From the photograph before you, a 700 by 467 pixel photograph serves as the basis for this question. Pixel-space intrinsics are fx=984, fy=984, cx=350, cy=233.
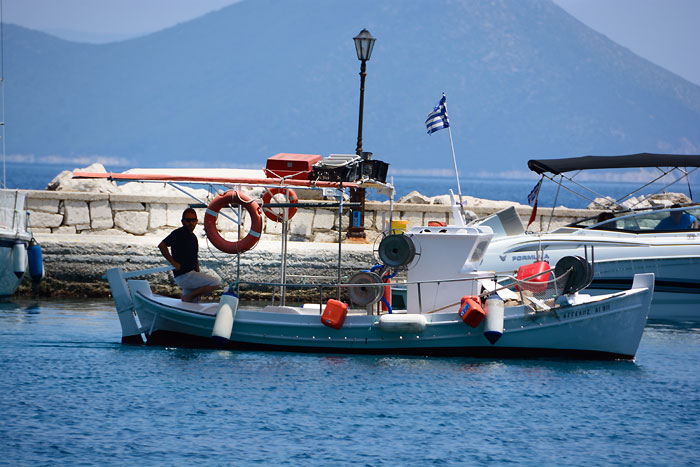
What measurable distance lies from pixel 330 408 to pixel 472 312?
277cm

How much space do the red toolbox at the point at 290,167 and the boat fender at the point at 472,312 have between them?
3.08 m

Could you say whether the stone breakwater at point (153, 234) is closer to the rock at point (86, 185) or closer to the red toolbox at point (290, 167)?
the rock at point (86, 185)

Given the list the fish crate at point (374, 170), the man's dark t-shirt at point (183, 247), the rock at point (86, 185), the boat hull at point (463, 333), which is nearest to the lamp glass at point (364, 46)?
the fish crate at point (374, 170)

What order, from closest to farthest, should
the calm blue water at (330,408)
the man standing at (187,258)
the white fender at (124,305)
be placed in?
the calm blue water at (330,408) → the man standing at (187,258) → the white fender at (124,305)

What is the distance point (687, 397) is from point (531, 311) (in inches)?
96.2

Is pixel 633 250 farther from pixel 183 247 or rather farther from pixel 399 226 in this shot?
pixel 183 247

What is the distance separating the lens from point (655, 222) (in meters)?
21.0

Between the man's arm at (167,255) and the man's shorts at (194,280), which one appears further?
the man's shorts at (194,280)

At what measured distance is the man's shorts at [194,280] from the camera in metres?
14.9

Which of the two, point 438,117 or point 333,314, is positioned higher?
point 438,117

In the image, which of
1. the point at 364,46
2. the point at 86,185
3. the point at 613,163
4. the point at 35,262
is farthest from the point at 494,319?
the point at 86,185

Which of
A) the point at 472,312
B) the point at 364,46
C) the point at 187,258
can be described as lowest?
the point at 472,312

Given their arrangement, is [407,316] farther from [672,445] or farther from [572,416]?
[672,445]

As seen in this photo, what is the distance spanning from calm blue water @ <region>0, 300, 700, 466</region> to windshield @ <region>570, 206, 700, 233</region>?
5160 millimetres
